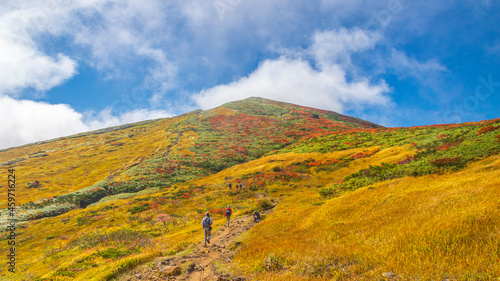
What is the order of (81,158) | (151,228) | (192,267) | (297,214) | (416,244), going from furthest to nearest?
1. (81,158)
2. (151,228)
3. (297,214)
4. (192,267)
5. (416,244)

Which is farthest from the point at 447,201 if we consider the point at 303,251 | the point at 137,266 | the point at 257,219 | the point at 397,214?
the point at 137,266

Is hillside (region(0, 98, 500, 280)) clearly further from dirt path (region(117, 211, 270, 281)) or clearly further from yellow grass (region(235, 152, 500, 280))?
dirt path (region(117, 211, 270, 281))

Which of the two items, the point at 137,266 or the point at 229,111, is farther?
the point at 229,111

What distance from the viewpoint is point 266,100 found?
16412 centimetres

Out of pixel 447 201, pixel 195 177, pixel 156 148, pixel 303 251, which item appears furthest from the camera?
pixel 156 148

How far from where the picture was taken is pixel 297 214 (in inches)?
700

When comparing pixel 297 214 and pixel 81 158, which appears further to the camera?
pixel 81 158

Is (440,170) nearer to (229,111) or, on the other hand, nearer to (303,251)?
(303,251)

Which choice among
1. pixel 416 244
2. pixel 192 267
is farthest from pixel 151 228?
pixel 416 244

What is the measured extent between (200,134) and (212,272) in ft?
299

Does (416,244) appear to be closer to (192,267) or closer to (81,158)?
(192,267)

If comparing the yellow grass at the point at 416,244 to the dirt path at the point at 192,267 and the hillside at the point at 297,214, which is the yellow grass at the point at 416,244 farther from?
the dirt path at the point at 192,267

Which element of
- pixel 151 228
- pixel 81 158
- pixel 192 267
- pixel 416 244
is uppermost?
pixel 81 158

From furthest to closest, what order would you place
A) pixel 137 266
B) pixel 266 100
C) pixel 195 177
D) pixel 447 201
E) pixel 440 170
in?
1. pixel 266 100
2. pixel 195 177
3. pixel 440 170
4. pixel 137 266
5. pixel 447 201
